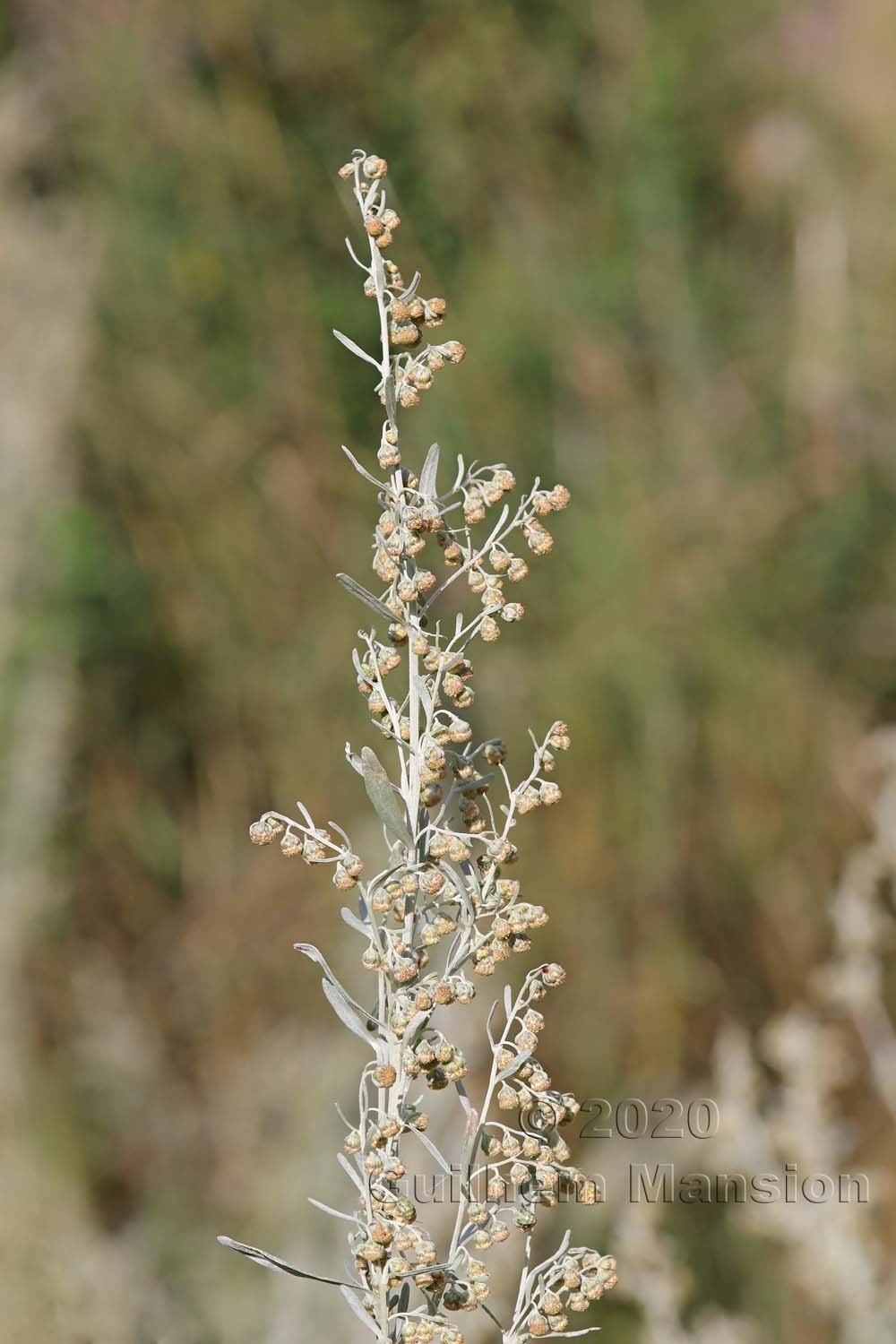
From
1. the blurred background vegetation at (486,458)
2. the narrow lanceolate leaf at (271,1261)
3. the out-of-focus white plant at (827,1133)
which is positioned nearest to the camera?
the narrow lanceolate leaf at (271,1261)

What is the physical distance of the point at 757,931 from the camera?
8.73 ft

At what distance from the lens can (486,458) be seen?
2691 mm

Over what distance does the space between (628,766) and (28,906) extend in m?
1.30

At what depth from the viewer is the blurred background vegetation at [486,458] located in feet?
8.44

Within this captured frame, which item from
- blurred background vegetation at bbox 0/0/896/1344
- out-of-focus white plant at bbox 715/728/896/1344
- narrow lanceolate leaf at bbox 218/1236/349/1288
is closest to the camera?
narrow lanceolate leaf at bbox 218/1236/349/1288

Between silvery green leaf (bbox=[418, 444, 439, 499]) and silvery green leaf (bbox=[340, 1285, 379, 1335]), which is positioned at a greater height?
silvery green leaf (bbox=[418, 444, 439, 499])

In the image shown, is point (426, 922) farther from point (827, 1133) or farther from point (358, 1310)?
point (827, 1133)

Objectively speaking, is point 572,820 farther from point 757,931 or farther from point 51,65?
point 51,65

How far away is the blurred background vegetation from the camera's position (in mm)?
2572

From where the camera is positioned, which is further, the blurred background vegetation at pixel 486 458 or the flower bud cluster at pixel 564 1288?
the blurred background vegetation at pixel 486 458

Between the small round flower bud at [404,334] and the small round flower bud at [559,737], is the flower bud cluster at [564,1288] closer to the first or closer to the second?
the small round flower bud at [559,737]

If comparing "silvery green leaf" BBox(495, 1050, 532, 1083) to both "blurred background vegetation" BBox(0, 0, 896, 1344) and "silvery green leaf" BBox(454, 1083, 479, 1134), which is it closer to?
"silvery green leaf" BBox(454, 1083, 479, 1134)

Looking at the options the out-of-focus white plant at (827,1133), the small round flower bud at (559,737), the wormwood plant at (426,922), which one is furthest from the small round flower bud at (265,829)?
the out-of-focus white plant at (827,1133)

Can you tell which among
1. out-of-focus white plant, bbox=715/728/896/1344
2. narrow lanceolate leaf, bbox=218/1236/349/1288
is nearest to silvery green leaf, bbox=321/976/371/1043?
narrow lanceolate leaf, bbox=218/1236/349/1288
